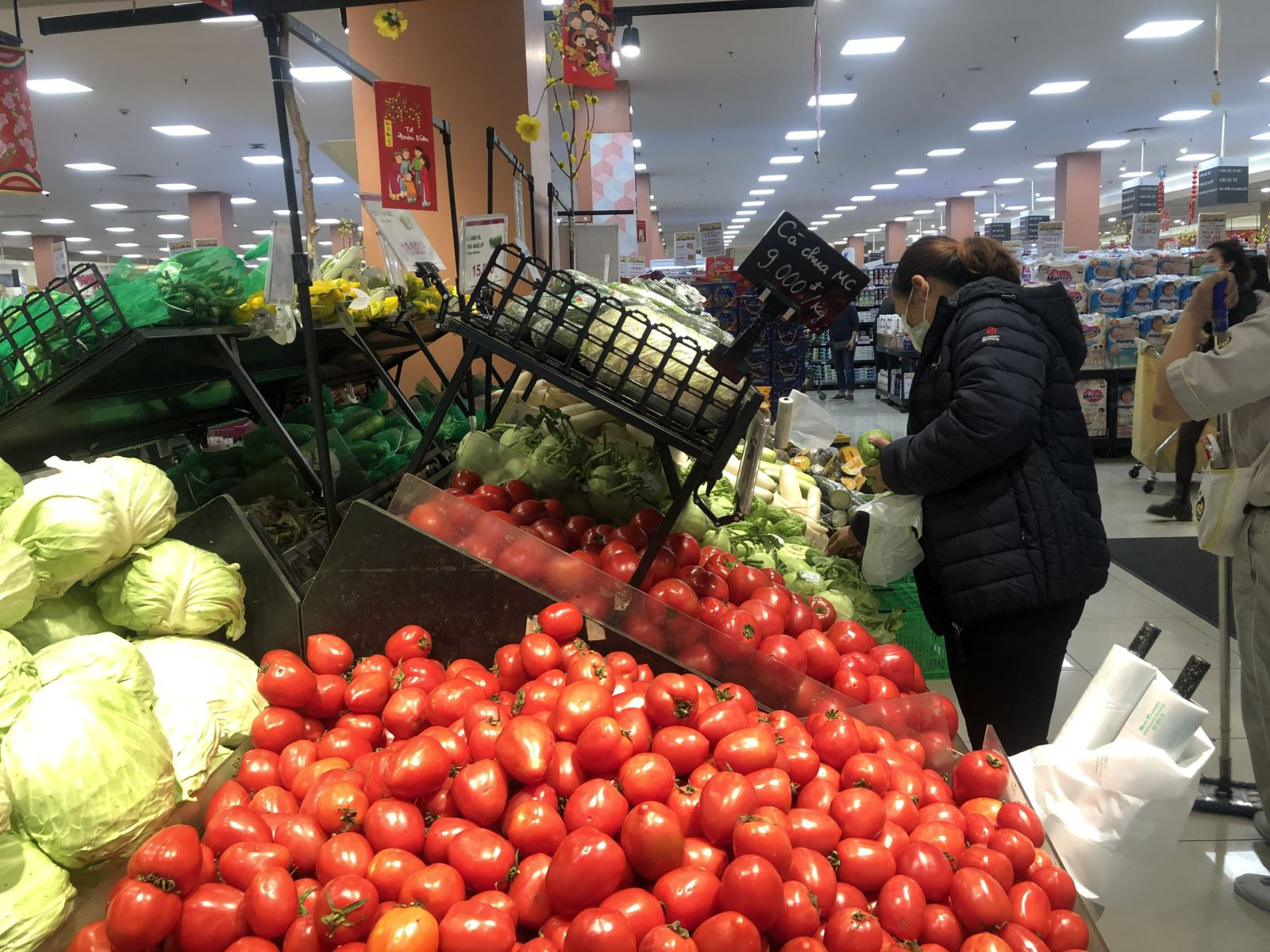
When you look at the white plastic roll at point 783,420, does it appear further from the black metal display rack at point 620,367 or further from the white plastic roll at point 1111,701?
the white plastic roll at point 1111,701

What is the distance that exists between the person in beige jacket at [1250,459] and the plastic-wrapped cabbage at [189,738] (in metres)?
2.61

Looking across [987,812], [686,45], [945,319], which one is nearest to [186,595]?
[987,812]

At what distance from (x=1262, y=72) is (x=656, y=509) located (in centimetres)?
1465

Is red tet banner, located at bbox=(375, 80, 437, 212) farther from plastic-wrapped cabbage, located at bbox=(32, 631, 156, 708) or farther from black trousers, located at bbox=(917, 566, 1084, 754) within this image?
black trousers, located at bbox=(917, 566, 1084, 754)

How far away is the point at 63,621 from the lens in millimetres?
1559

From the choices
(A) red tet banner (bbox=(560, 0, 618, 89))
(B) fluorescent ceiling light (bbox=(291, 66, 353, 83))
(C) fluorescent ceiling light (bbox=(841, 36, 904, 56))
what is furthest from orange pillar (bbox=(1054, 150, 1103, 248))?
(A) red tet banner (bbox=(560, 0, 618, 89))

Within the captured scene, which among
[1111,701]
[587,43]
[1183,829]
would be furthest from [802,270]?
[1183,829]

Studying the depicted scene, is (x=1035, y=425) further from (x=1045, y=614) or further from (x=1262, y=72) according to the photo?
(x=1262, y=72)

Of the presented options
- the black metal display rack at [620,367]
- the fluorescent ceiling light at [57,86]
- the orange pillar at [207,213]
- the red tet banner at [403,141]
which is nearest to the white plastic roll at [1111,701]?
the black metal display rack at [620,367]

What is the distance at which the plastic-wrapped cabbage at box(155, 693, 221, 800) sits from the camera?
1.37 metres

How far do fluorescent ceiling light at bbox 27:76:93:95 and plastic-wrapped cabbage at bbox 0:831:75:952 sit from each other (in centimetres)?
1164

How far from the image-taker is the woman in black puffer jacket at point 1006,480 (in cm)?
218

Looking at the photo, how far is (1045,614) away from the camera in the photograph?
2303mm

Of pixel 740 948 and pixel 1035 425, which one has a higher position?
pixel 1035 425
